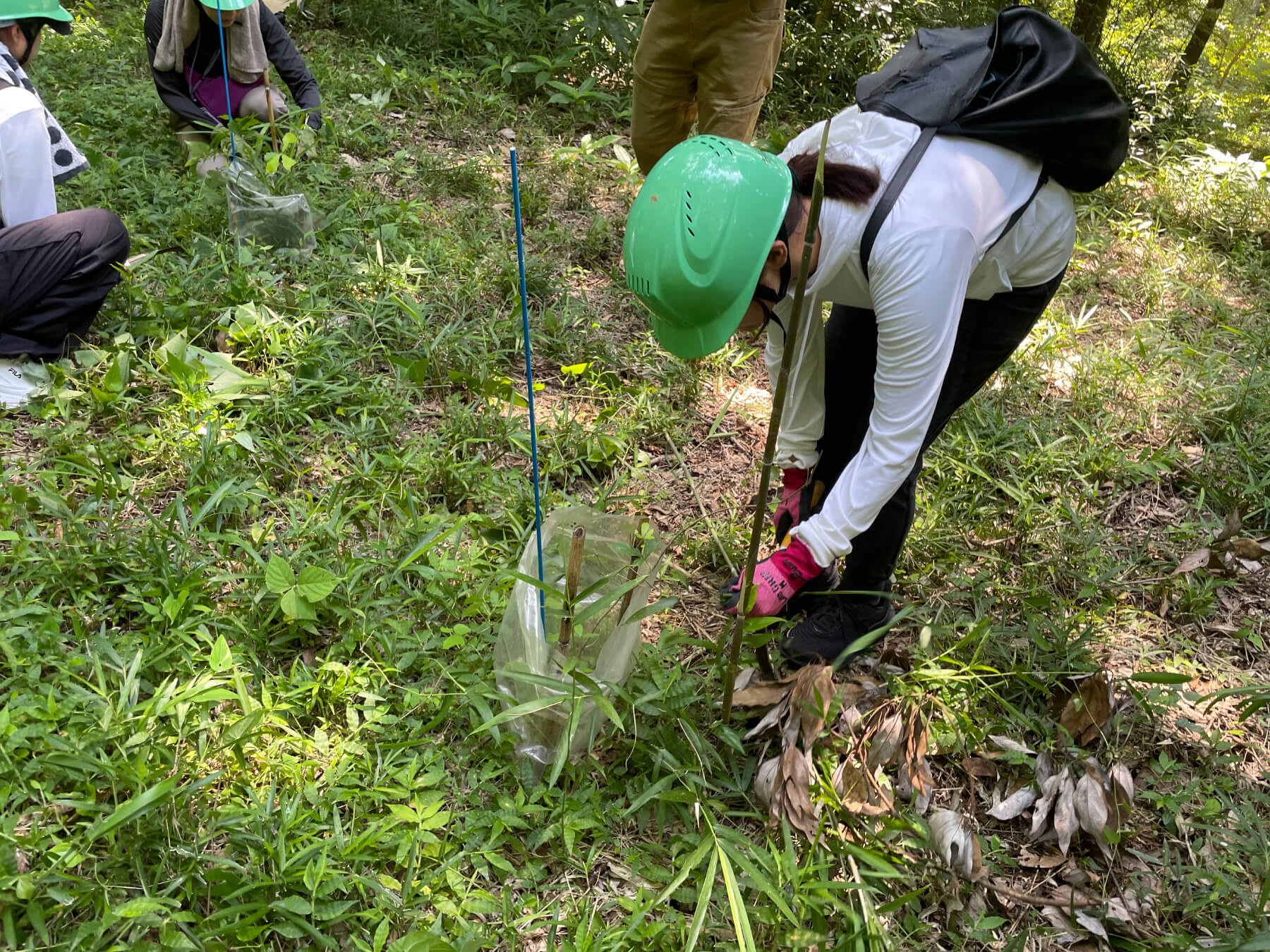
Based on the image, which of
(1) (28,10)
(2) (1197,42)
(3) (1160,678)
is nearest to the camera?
(3) (1160,678)

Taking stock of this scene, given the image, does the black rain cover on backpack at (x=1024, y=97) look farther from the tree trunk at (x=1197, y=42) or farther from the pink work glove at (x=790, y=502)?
the tree trunk at (x=1197, y=42)

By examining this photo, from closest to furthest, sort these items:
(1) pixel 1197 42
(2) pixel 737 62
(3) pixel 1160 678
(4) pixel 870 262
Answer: (4) pixel 870 262
(3) pixel 1160 678
(2) pixel 737 62
(1) pixel 1197 42

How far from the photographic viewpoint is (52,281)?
8.48 ft

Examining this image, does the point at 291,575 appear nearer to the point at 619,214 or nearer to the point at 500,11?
the point at 619,214

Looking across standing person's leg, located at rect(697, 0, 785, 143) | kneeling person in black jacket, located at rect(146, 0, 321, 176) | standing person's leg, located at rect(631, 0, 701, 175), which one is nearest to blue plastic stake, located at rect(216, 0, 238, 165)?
kneeling person in black jacket, located at rect(146, 0, 321, 176)

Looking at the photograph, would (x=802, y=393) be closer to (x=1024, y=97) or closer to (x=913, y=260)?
(x=913, y=260)

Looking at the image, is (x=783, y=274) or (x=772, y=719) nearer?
(x=783, y=274)

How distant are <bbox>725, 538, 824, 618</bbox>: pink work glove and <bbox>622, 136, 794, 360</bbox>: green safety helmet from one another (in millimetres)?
557

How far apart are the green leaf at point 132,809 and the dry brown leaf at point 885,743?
1.32 meters

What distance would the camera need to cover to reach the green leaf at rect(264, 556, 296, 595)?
1.97 m

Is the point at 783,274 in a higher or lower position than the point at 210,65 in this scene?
higher

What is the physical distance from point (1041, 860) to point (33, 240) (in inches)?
121

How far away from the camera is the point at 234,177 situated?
3115mm

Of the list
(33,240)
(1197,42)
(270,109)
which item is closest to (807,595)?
(33,240)
